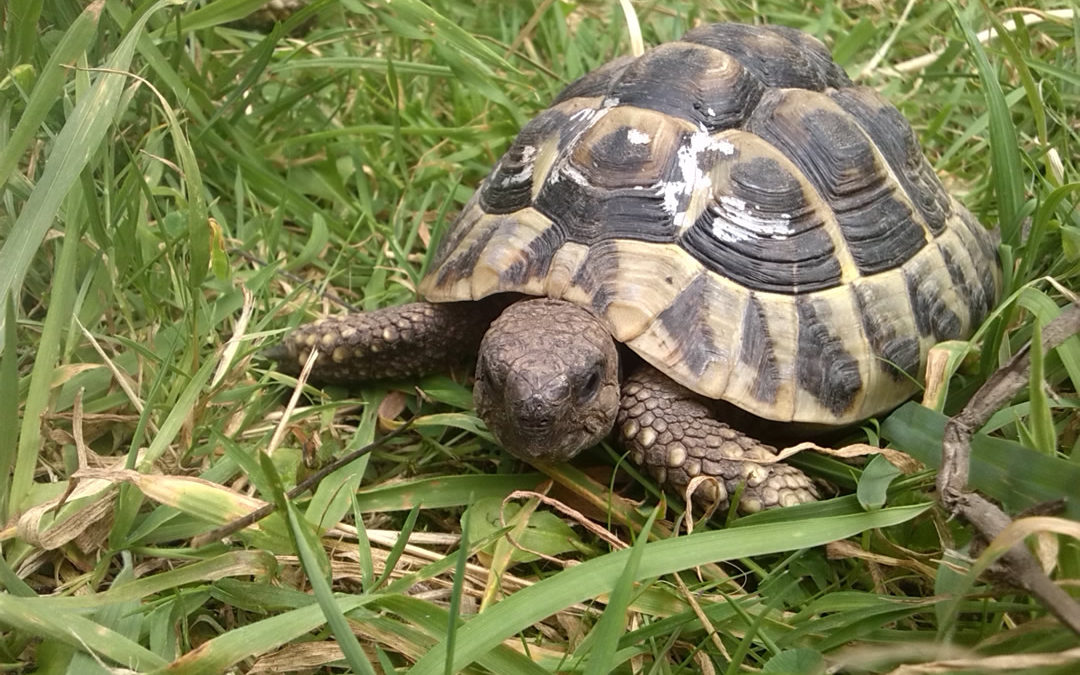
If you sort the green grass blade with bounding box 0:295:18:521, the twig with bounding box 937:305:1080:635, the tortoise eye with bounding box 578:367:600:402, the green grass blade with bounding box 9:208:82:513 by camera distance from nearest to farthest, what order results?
the twig with bounding box 937:305:1080:635, the green grass blade with bounding box 0:295:18:521, the green grass blade with bounding box 9:208:82:513, the tortoise eye with bounding box 578:367:600:402

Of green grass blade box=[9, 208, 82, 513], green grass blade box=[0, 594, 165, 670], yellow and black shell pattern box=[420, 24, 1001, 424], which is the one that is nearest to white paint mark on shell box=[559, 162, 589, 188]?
yellow and black shell pattern box=[420, 24, 1001, 424]

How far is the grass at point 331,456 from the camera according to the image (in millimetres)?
1410

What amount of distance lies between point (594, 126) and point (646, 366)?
626 mm

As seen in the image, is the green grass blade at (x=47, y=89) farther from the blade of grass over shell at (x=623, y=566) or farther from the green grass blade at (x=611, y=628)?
the green grass blade at (x=611, y=628)

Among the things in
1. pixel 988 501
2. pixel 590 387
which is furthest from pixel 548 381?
pixel 988 501

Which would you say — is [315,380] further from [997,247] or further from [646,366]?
[997,247]

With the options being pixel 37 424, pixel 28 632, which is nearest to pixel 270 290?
pixel 37 424

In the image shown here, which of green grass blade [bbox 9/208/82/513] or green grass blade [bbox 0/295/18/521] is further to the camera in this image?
green grass blade [bbox 9/208/82/513]

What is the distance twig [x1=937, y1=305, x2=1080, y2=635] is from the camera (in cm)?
116

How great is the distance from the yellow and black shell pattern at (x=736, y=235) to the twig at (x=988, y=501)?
1.36ft

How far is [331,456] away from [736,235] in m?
1.10

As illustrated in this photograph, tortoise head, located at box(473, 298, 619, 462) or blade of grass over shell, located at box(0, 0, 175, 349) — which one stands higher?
blade of grass over shell, located at box(0, 0, 175, 349)

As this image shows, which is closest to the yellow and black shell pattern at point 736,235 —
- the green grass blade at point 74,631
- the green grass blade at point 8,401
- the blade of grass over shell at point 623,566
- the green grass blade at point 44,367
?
the blade of grass over shell at point 623,566

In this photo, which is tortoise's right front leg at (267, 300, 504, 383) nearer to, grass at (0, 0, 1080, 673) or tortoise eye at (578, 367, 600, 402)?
grass at (0, 0, 1080, 673)
